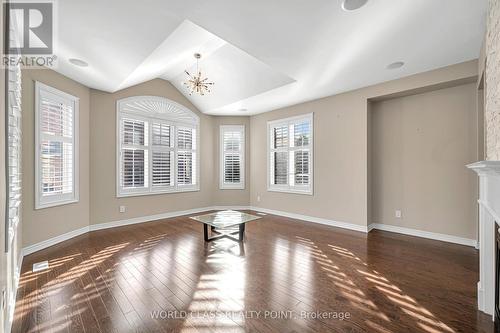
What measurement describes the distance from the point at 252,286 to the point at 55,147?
3.77 metres

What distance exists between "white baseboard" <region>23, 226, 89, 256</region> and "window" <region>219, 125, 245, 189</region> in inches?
137

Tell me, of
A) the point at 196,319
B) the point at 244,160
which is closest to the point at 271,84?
the point at 244,160

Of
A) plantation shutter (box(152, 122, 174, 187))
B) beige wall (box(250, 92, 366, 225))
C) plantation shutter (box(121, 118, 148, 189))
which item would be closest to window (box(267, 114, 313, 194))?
beige wall (box(250, 92, 366, 225))

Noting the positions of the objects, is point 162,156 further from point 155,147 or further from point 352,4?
point 352,4

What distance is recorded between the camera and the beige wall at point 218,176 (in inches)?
265

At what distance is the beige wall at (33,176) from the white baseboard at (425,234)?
545 cm

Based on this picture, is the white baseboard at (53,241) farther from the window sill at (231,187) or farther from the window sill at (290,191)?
the window sill at (290,191)

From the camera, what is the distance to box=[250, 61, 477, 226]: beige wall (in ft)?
13.3

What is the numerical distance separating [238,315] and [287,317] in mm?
412

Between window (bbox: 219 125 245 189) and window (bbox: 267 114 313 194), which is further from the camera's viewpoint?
window (bbox: 219 125 245 189)

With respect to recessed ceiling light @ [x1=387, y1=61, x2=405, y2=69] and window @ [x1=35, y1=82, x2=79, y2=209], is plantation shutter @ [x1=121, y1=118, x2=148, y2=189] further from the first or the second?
recessed ceiling light @ [x1=387, y1=61, x2=405, y2=69]

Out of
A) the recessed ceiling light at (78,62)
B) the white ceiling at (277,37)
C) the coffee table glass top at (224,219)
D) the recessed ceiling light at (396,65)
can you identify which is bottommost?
the coffee table glass top at (224,219)

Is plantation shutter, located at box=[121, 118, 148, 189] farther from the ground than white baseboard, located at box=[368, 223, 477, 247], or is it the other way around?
plantation shutter, located at box=[121, 118, 148, 189]

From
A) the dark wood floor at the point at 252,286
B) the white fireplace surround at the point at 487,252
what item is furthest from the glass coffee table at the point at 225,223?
the white fireplace surround at the point at 487,252
